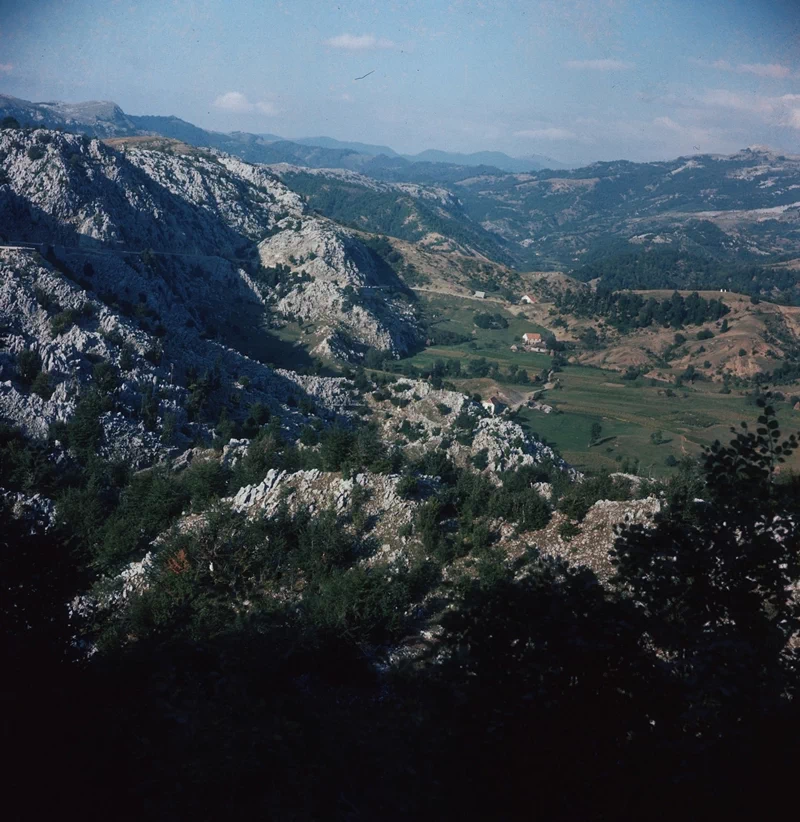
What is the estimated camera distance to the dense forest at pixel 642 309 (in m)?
133

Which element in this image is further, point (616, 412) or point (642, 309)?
point (642, 309)

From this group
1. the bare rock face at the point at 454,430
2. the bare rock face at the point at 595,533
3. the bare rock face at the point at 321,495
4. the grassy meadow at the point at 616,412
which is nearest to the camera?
the bare rock face at the point at 595,533

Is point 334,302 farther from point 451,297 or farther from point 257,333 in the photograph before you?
point 451,297

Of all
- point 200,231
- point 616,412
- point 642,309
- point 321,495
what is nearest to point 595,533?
point 321,495

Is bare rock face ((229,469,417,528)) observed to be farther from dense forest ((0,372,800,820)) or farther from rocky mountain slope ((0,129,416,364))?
rocky mountain slope ((0,129,416,364))

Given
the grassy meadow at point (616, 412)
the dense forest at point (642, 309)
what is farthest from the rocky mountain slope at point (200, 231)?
the dense forest at point (642, 309)

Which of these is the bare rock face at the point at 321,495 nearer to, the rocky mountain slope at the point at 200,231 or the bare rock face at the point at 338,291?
the rocky mountain slope at the point at 200,231

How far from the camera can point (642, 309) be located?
461 feet

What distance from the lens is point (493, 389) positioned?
9138cm

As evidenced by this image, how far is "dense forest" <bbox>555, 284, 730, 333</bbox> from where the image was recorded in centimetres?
13275

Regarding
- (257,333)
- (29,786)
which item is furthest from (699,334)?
(29,786)

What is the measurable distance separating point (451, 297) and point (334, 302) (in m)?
46.7

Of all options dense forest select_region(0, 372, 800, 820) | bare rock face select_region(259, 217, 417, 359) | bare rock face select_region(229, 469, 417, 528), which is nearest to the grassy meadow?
bare rock face select_region(259, 217, 417, 359)

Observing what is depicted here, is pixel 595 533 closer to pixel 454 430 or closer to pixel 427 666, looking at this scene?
pixel 427 666
